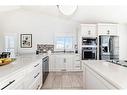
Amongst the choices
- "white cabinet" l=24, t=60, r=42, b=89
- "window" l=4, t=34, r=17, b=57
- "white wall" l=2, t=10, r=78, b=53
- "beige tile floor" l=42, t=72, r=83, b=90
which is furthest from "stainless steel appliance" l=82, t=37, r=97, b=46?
"white cabinet" l=24, t=60, r=42, b=89

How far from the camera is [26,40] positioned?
655 centimetres

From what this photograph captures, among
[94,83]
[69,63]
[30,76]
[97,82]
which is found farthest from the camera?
[69,63]

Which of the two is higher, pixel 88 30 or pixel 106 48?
pixel 88 30

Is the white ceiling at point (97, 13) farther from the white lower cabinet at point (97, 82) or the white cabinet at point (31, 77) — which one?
the white lower cabinet at point (97, 82)

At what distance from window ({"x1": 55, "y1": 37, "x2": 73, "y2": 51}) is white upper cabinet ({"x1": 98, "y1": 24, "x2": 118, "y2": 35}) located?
135 cm

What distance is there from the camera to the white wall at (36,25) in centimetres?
651

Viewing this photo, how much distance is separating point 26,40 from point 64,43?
1621 mm

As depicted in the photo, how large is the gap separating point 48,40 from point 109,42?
2.51 m

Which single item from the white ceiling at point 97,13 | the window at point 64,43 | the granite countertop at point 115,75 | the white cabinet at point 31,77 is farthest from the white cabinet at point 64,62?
the granite countertop at point 115,75

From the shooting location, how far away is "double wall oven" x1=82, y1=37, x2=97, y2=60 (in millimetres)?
5879

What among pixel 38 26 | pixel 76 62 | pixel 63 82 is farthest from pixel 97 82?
pixel 38 26

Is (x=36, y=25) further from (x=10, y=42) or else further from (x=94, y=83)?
(x=94, y=83)

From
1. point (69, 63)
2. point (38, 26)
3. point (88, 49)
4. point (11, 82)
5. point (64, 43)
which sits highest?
point (38, 26)

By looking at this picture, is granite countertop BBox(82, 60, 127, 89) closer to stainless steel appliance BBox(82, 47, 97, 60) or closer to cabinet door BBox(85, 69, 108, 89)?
cabinet door BBox(85, 69, 108, 89)
